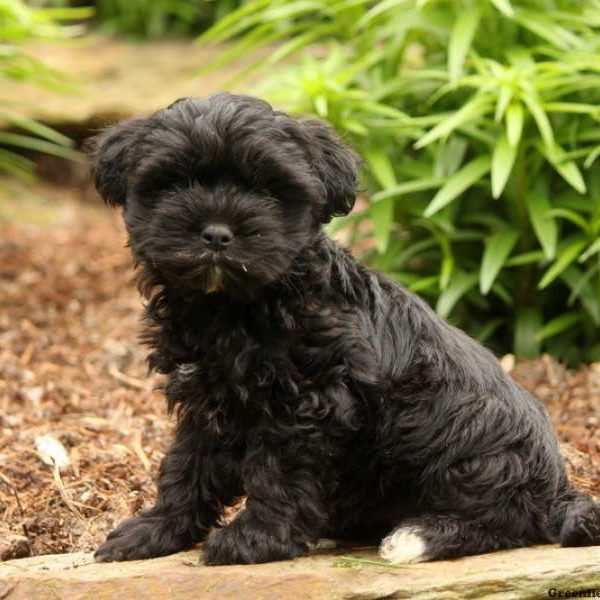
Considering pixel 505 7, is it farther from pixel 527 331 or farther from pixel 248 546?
pixel 248 546

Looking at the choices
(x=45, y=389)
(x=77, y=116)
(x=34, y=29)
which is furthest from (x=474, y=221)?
(x=77, y=116)

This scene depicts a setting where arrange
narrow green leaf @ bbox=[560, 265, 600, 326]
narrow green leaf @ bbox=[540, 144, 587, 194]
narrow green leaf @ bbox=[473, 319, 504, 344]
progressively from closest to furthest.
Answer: narrow green leaf @ bbox=[540, 144, 587, 194] < narrow green leaf @ bbox=[560, 265, 600, 326] < narrow green leaf @ bbox=[473, 319, 504, 344]

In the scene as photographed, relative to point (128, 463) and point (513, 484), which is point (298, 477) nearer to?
point (513, 484)

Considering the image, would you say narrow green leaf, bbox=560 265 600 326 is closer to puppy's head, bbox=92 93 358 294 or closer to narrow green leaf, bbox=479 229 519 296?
narrow green leaf, bbox=479 229 519 296

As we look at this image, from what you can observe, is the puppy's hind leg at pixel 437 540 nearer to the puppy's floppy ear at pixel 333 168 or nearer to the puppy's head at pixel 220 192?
the puppy's head at pixel 220 192

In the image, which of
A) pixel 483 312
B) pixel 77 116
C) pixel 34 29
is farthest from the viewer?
pixel 77 116

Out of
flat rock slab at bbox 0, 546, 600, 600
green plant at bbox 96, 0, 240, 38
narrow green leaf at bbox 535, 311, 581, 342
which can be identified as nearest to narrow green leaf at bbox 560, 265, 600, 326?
narrow green leaf at bbox 535, 311, 581, 342
